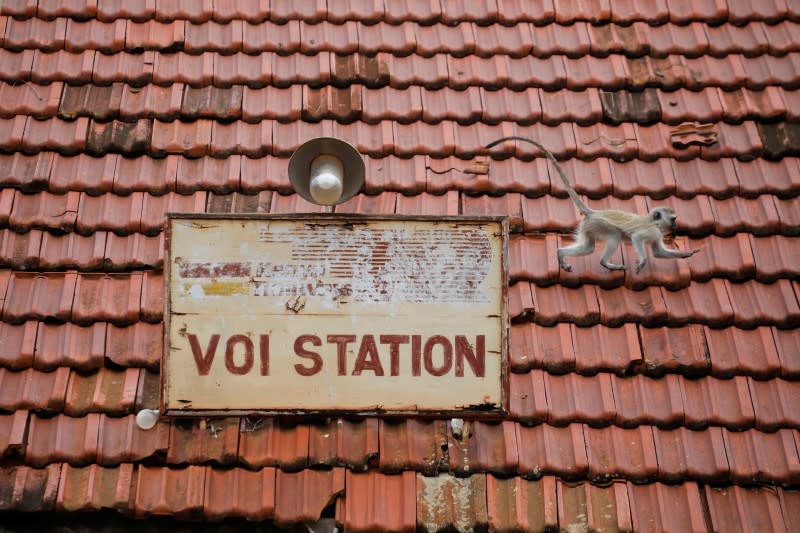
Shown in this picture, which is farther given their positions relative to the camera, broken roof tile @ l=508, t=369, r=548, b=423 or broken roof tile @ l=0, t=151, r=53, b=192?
broken roof tile @ l=0, t=151, r=53, b=192

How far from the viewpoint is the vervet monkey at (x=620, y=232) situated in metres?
4.55

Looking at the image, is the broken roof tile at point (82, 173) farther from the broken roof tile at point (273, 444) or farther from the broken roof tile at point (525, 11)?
the broken roof tile at point (525, 11)

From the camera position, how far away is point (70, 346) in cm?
432

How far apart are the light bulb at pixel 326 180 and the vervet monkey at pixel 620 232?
1.32 metres

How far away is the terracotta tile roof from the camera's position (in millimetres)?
4047

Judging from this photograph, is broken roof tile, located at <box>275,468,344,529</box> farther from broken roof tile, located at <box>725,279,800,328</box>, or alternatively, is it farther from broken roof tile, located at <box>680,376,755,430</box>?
broken roof tile, located at <box>725,279,800,328</box>

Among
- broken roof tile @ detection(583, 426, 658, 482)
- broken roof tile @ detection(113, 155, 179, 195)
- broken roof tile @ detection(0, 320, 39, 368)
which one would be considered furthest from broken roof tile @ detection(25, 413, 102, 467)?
broken roof tile @ detection(583, 426, 658, 482)

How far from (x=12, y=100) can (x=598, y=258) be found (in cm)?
361

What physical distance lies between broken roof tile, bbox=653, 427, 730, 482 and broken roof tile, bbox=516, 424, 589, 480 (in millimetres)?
385

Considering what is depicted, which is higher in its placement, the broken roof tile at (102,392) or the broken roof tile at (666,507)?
the broken roof tile at (102,392)

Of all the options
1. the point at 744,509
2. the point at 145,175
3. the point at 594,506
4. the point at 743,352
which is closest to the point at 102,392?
the point at 145,175

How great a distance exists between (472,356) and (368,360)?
493 mm

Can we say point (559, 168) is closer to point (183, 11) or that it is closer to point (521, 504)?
point (521, 504)

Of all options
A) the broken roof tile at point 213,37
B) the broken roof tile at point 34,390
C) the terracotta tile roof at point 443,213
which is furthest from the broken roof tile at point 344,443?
the broken roof tile at point 213,37
